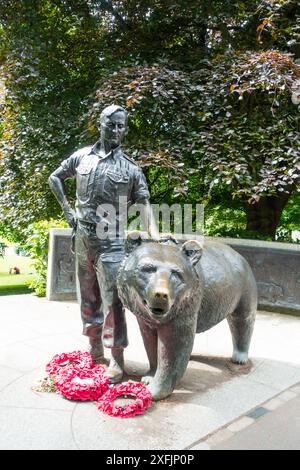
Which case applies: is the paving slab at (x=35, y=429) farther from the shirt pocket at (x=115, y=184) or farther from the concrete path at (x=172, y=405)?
the shirt pocket at (x=115, y=184)

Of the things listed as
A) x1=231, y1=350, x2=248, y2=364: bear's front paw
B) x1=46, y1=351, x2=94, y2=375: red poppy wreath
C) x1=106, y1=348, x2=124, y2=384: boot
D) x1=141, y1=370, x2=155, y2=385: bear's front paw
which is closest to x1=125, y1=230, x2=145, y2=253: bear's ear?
x1=106, y1=348, x2=124, y2=384: boot

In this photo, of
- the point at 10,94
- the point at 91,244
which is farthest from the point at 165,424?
the point at 10,94

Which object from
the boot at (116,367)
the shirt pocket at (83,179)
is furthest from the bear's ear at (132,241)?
the boot at (116,367)

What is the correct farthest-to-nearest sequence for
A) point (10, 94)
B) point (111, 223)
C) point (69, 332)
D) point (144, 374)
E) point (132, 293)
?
point (10, 94) → point (69, 332) → point (144, 374) → point (111, 223) → point (132, 293)

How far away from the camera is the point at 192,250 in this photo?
324 cm

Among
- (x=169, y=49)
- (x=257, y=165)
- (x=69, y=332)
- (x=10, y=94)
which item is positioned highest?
(x=169, y=49)

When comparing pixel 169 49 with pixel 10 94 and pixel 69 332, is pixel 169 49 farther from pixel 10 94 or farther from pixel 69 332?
pixel 69 332

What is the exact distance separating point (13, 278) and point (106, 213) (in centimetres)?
1514

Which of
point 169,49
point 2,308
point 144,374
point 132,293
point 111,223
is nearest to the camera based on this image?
point 132,293

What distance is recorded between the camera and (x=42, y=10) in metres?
8.92

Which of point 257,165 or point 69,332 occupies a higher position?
point 257,165

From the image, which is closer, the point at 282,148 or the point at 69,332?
the point at 69,332

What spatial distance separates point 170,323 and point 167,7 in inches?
284

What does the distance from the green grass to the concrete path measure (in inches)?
246
